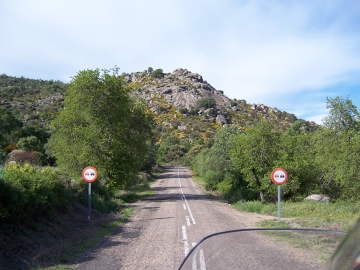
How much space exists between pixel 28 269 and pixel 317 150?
2127 centimetres

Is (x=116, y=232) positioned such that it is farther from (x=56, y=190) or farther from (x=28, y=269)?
(x=28, y=269)

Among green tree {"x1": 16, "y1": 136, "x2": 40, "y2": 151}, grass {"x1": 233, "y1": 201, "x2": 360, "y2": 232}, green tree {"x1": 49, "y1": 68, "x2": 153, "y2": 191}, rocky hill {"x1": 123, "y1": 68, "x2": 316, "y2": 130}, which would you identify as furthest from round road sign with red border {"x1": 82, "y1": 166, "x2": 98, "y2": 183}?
rocky hill {"x1": 123, "y1": 68, "x2": 316, "y2": 130}

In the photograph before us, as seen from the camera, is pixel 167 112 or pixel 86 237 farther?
pixel 167 112

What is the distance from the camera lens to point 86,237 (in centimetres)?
973

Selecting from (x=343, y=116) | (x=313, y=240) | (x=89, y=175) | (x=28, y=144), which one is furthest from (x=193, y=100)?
(x=313, y=240)

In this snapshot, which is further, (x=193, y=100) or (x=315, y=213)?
(x=193, y=100)

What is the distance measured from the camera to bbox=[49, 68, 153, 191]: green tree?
20.4m

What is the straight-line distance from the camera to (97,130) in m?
21.2

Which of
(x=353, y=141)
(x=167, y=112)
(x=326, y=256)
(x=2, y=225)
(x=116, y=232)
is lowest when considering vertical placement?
(x=116, y=232)

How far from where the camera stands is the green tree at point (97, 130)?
66.8ft

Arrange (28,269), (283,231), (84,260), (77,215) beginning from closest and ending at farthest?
(283,231) < (28,269) < (84,260) < (77,215)

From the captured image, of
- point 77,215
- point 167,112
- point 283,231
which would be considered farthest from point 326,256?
point 167,112

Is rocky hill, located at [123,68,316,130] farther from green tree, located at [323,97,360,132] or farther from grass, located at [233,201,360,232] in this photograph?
grass, located at [233,201,360,232]

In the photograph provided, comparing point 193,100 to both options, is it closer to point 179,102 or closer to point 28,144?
point 179,102
